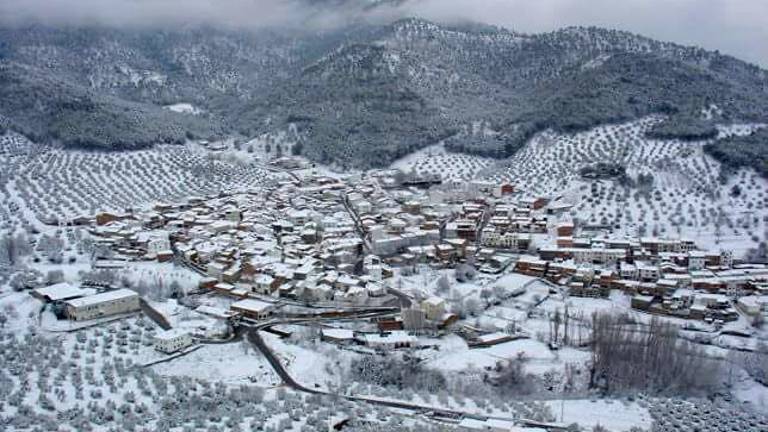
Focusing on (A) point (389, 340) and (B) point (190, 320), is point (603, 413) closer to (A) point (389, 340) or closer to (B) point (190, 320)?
(A) point (389, 340)

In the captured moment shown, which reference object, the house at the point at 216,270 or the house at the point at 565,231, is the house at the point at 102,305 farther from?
the house at the point at 565,231

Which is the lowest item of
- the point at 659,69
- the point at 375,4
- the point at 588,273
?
the point at 588,273

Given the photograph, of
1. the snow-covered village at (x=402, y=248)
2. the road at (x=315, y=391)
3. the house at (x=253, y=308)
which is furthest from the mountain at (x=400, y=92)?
the road at (x=315, y=391)

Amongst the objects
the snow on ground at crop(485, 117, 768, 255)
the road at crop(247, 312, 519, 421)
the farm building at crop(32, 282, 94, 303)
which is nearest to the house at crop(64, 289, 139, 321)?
the farm building at crop(32, 282, 94, 303)

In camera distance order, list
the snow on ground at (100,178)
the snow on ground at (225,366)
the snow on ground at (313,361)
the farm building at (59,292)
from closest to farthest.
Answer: the snow on ground at (225,366)
the snow on ground at (313,361)
the farm building at (59,292)
the snow on ground at (100,178)

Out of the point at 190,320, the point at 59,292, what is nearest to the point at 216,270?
the point at 190,320

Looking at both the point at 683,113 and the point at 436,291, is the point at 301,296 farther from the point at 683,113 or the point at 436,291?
the point at 683,113

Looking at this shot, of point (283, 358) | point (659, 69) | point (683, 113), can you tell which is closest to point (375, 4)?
point (659, 69)
